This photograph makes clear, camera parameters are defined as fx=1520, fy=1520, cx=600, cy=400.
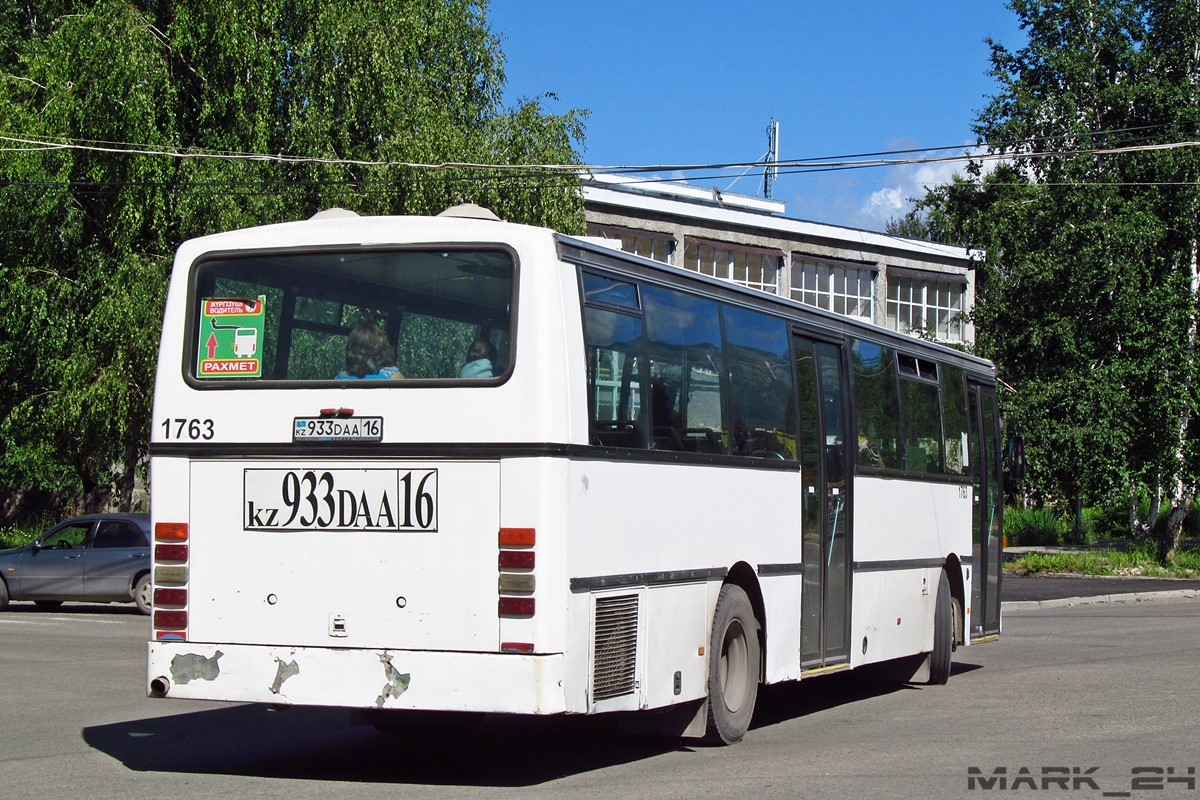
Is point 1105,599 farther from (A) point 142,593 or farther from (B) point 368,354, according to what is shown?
(B) point 368,354

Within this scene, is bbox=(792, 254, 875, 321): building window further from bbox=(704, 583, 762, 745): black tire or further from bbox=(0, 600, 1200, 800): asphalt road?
bbox=(704, 583, 762, 745): black tire

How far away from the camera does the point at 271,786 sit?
8609 millimetres

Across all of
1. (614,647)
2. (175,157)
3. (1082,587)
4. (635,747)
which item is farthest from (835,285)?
(614,647)

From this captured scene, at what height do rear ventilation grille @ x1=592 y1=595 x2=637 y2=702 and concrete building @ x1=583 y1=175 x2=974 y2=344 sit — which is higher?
concrete building @ x1=583 y1=175 x2=974 y2=344

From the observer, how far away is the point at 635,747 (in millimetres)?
10461

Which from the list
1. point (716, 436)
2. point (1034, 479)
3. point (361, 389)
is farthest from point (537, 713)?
point (1034, 479)

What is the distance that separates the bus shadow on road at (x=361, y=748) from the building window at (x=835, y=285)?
39746 mm

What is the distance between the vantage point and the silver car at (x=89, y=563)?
24797 mm

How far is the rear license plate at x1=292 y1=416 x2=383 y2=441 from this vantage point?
8727 mm

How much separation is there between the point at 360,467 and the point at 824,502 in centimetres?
484

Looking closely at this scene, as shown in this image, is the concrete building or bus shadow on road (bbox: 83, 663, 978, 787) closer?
bus shadow on road (bbox: 83, 663, 978, 787)

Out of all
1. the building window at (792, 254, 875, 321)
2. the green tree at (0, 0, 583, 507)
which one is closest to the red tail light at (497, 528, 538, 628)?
the green tree at (0, 0, 583, 507)

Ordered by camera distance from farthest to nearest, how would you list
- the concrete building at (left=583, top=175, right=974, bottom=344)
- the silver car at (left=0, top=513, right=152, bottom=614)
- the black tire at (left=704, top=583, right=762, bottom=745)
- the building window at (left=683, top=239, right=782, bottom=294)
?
the building window at (left=683, top=239, right=782, bottom=294)
the concrete building at (left=583, top=175, right=974, bottom=344)
the silver car at (left=0, top=513, right=152, bottom=614)
the black tire at (left=704, top=583, right=762, bottom=745)

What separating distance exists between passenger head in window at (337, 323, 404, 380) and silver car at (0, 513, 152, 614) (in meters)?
16.9
